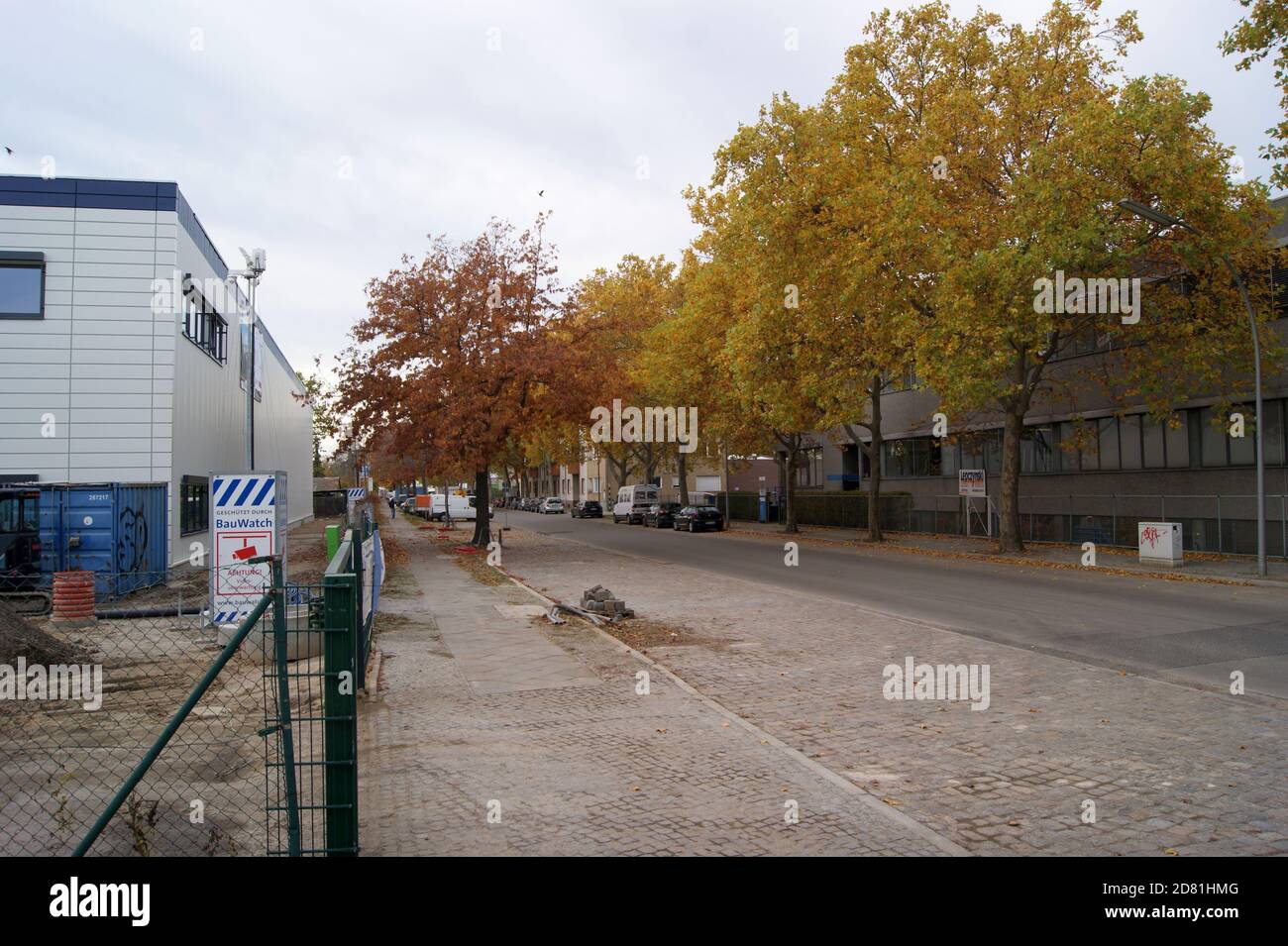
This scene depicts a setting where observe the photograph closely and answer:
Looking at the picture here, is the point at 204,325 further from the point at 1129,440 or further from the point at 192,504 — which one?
the point at 1129,440

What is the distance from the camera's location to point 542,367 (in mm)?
28234

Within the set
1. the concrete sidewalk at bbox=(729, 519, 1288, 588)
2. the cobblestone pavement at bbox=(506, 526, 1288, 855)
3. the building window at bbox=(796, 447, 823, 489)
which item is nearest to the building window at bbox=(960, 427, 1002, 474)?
the concrete sidewalk at bbox=(729, 519, 1288, 588)

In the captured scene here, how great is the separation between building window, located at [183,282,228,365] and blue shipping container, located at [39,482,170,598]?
589cm

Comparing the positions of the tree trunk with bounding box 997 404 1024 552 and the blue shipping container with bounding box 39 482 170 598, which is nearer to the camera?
the blue shipping container with bounding box 39 482 170 598

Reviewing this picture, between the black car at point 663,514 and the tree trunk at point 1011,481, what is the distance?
22.8 meters

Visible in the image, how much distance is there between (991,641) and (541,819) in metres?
8.11

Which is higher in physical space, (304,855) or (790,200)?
(790,200)

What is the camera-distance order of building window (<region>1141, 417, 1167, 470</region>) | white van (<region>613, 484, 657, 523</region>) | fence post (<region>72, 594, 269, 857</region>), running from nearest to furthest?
fence post (<region>72, 594, 269, 857</region>), building window (<region>1141, 417, 1167, 470</region>), white van (<region>613, 484, 657, 523</region>)

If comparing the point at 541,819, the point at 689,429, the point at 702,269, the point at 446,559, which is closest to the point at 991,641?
the point at 541,819

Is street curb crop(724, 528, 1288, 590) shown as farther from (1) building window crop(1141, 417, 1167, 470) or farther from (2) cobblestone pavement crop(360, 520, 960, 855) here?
(2) cobblestone pavement crop(360, 520, 960, 855)

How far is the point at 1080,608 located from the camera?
14.8 meters

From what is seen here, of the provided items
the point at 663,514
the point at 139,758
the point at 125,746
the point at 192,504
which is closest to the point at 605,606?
the point at 125,746

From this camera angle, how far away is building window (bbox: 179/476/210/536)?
22.8m
